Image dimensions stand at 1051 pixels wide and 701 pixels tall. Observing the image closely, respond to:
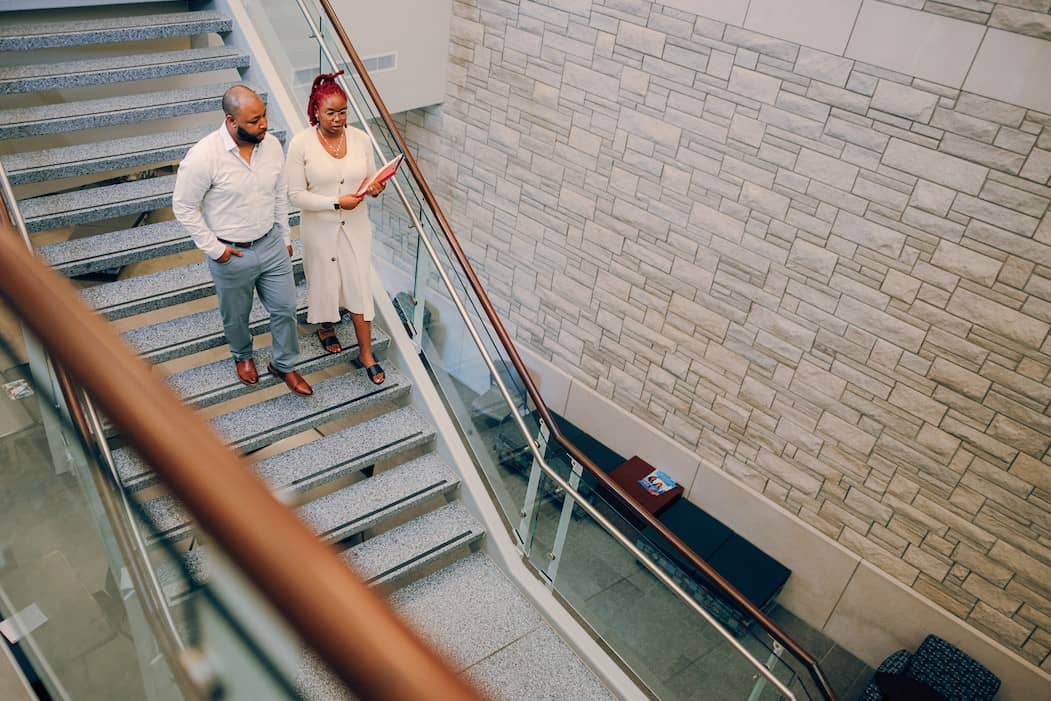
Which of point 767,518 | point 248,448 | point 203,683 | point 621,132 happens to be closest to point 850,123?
point 621,132

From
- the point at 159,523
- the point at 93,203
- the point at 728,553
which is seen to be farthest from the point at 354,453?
the point at 728,553

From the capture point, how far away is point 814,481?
573cm

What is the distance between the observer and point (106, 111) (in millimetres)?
4484

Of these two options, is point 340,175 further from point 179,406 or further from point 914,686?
point 914,686

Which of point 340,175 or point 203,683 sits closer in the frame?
point 203,683

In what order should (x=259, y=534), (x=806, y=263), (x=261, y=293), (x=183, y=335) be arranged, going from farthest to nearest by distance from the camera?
(x=806, y=263) < (x=183, y=335) < (x=261, y=293) < (x=259, y=534)

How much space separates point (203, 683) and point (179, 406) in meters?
0.57

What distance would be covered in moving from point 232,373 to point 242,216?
95 cm

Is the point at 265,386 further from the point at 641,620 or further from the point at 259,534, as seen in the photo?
the point at 259,534

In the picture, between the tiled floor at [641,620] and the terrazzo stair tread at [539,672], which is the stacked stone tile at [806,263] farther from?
the terrazzo stair tread at [539,672]

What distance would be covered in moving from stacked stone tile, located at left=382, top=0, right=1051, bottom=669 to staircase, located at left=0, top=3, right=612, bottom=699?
1.19 m

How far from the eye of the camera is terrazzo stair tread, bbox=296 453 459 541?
4004mm

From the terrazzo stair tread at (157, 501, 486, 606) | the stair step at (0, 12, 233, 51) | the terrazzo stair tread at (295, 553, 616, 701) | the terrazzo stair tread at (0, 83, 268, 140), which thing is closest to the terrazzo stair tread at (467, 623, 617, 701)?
the terrazzo stair tread at (295, 553, 616, 701)

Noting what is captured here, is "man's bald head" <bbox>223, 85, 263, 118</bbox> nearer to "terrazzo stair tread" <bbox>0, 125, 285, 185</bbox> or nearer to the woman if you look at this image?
the woman
